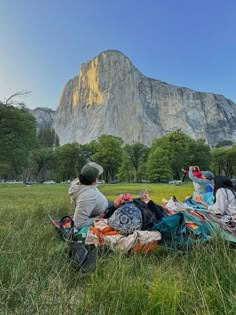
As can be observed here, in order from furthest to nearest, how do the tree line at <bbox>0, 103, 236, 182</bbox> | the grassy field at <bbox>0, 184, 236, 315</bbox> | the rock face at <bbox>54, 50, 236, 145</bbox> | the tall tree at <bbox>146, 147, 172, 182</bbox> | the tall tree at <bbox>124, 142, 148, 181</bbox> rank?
the rock face at <bbox>54, 50, 236, 145</bbox> → the tall tree at <bbox>124, 142, 148, 181</bbox> → the tree line at <bbox>0, 103, 236, 182</bbox> → the tall tree at <bbox>146, 147, 172, 182</bbox> → the grassy field at <bbox>0, 184, 236, 315</bbox>

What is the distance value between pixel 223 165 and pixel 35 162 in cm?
4099

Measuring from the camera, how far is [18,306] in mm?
1748

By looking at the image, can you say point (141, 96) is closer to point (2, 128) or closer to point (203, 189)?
point (2, 128)

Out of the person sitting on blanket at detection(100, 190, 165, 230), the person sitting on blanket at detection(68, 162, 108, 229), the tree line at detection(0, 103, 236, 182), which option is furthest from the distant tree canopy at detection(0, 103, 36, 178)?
the person sitting on blanket at detection(100, 190, 165, 230)

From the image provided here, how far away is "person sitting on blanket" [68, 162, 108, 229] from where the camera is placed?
3.66 metres

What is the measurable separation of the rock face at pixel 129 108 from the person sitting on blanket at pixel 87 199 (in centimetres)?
9298

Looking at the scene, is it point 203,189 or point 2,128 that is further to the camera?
point 2,128

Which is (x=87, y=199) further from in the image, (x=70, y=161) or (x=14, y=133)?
(x=70, y=161)

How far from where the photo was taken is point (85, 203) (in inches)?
145

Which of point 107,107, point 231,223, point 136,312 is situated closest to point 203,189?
point 231,223

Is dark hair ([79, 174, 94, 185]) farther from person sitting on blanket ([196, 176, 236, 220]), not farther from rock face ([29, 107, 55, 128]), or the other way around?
rock face ([29, 107, 55, 128])

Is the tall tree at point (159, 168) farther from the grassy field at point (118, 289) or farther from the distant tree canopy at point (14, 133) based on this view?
the grassy field at point (118, 289)

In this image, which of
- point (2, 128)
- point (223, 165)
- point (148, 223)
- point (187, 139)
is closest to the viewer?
point (148, 223)

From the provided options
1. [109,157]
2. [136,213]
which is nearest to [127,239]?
[136,213]
